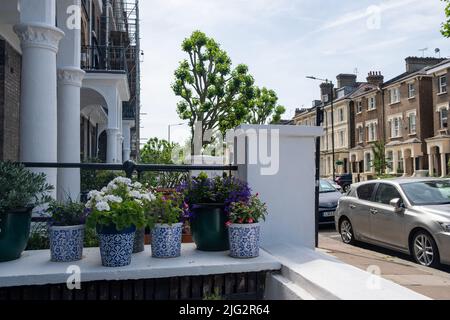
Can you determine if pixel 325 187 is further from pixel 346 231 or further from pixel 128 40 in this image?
pixel 128 40

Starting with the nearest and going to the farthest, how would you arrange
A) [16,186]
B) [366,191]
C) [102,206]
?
[102,206] < [16,186] < [366,191]

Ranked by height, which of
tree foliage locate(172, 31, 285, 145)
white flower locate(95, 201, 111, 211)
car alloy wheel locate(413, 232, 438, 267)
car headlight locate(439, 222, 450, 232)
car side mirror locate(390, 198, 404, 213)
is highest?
tree foliage locate(172, 31, 285, 145)

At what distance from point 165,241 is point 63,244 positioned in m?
0.75

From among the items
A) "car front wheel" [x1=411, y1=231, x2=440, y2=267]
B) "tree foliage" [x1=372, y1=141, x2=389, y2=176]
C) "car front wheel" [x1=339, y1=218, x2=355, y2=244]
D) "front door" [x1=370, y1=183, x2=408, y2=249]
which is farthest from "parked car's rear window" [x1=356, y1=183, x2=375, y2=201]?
"tree foliage" [x1=372, y1=141, x2=389, y2=176]

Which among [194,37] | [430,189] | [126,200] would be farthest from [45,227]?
[194,37]

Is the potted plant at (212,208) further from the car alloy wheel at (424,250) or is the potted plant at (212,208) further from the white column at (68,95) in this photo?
the white column at (68,95)

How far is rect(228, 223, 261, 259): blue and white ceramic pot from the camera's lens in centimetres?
320

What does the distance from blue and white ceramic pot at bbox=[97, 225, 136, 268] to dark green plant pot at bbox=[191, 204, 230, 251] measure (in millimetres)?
703

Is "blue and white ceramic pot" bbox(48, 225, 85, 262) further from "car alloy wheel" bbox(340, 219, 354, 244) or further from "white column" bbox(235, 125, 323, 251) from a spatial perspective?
"car alloy wheel" bbox(340, 219, 354, 244)

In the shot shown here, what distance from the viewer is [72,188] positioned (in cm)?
764

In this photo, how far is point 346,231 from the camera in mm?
8836

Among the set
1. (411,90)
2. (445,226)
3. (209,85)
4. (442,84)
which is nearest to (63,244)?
(445,226)

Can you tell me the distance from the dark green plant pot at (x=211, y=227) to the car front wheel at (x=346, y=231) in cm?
590
